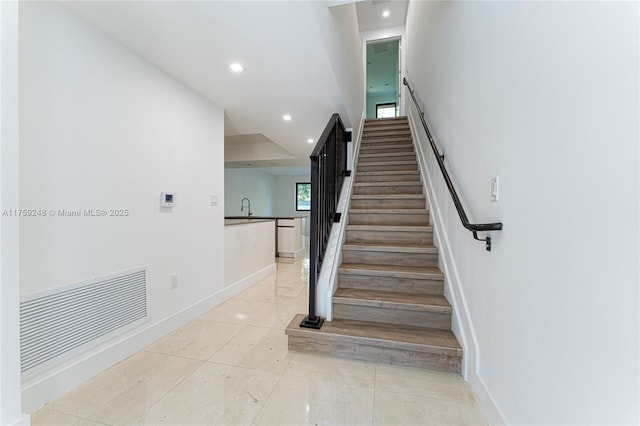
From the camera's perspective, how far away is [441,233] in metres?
2.26

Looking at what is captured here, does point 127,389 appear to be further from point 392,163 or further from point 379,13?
point 379,13

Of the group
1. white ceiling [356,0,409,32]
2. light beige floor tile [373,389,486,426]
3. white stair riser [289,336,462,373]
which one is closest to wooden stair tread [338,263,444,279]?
white stair riser [289,336,462,373]

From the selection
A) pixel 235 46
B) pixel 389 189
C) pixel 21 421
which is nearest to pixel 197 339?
pixel 21 421

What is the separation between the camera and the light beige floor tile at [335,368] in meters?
1.63

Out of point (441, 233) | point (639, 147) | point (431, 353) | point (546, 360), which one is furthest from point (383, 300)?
point (639, 147)

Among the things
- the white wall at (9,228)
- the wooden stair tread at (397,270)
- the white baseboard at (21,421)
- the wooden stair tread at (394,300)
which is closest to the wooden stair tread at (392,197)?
the wooden stair tread at (397,270)

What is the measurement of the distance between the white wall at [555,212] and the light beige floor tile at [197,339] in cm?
175

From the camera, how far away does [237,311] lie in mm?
2760

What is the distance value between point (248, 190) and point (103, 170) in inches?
284

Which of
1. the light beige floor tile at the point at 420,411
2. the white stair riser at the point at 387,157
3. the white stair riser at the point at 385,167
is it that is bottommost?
the light beige floor tile at the point at 420,411

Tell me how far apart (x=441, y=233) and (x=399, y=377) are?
3.81ft

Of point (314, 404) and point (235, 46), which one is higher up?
point (235, 46)

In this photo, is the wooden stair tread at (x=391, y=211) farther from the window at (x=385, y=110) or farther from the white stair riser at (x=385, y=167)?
the window at (x=385, y=110)

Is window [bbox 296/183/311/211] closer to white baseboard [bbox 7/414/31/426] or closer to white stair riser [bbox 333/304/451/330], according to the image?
white stair riser [bbox 333/304/451/330]
